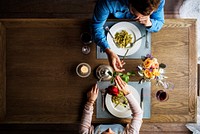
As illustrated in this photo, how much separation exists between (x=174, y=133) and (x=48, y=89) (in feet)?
3.50

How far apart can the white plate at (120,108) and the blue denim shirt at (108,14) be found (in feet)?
1.13

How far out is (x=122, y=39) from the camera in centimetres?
182

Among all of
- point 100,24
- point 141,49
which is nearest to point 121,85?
point 141,49

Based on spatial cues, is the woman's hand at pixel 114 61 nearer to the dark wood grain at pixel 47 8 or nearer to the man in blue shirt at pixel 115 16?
the man in blue shirt at pixel 115 16

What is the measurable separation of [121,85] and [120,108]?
19cm

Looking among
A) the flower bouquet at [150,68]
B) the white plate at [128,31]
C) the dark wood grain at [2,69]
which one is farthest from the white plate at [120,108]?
the dark wood grain at [2,69]

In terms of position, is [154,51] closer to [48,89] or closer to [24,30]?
[48,89]

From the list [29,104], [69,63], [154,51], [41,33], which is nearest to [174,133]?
[154,51]

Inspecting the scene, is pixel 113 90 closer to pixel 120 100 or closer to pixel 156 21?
pixel 120 100

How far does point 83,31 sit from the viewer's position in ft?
6.09

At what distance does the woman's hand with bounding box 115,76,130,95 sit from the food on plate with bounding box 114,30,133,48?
0.23 metres

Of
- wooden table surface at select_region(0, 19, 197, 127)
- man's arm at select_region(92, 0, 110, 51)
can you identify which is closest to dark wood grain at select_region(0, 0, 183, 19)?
wooden table surface at select_region(0, 19, 197, 127)

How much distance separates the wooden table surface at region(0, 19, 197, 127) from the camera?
185 centimetres

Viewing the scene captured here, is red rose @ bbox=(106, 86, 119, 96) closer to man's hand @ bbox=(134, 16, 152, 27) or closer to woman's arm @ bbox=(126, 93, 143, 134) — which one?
woman's arm @ bbox=(126, 93, 143, 134)
